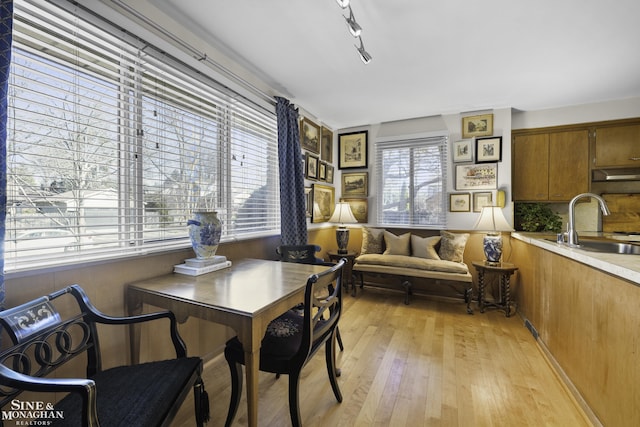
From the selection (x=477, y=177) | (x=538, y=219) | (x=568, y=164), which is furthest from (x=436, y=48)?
(x=538, y=219)

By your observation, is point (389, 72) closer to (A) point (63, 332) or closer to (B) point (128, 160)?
(B) point (128, 160)

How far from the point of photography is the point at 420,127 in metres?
3.82

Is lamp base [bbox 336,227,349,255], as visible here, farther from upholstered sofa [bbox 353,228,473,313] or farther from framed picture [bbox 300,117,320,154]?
framed picture [bbox 300,117,320,154]

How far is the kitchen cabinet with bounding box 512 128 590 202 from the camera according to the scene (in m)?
3.23

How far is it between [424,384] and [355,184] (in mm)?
2915

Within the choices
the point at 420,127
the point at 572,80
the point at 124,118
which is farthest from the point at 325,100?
the point at 572,80

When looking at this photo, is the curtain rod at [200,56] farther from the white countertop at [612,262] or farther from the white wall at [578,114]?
the white wall at [578,114]

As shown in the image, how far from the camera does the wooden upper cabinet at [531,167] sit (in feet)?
11.1

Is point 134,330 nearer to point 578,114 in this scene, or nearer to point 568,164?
point 568,164

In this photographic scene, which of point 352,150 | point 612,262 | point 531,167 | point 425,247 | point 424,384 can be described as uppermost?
point 352,150

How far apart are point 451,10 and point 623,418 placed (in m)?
2.43

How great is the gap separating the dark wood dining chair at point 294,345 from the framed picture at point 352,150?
2.87 meters

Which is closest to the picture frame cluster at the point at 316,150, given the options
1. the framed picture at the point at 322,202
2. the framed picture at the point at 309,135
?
the framed picture at the point at 309,135

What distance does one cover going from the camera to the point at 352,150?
4219mm
